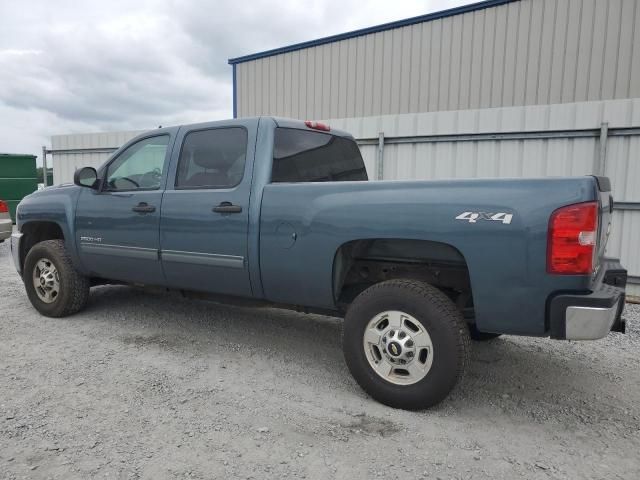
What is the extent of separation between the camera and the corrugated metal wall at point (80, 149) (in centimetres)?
1249

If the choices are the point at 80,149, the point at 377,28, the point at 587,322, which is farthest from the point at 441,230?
the point at 80,149

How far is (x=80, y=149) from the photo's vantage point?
42.9ft

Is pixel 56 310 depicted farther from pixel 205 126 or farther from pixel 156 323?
pixel 205 126

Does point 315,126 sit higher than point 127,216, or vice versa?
point 315,126

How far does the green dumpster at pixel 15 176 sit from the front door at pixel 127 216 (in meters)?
12.1

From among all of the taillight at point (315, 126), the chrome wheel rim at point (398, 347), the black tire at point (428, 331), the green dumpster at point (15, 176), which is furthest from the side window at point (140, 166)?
the green dumpster at point (15, 176)

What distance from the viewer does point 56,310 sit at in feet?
16.1

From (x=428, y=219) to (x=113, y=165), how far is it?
10.3ft

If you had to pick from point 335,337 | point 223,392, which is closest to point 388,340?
point 223,392

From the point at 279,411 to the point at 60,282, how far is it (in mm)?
3019

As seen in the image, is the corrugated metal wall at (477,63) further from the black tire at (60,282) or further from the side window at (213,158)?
the black tire at (60,282)

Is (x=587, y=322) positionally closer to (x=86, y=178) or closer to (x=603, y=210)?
(x=603, y=210)

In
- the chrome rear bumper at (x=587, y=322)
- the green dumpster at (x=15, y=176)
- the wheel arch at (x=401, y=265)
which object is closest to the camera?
the chrome rear bumper at (x=587, y=322)

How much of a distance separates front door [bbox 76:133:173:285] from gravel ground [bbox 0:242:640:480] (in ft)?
2.07
